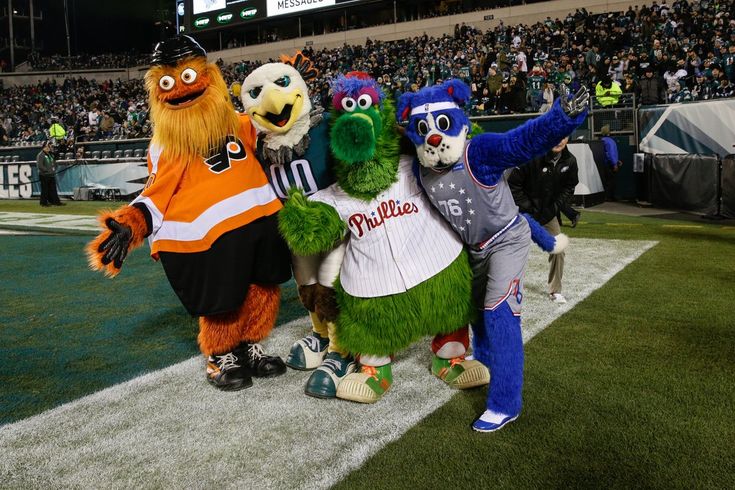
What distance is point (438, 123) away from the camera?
282 cm

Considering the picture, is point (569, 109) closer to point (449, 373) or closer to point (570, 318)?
point (449, 373)

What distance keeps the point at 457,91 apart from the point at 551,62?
15.9 metres

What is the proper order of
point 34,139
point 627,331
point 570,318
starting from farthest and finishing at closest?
point 34,139 → point 570,318 → point 627,331

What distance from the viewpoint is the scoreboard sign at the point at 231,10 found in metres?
30.7

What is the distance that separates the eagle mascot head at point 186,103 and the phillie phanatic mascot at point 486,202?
987 millimetres

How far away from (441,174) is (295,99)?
843 millimetres

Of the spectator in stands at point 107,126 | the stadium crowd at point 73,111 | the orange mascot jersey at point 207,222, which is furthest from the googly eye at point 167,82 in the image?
the spectator in stands at point 107,126

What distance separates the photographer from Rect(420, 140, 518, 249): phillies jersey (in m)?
2.87

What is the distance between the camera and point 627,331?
420 cm

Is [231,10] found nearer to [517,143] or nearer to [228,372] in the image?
[228,372]

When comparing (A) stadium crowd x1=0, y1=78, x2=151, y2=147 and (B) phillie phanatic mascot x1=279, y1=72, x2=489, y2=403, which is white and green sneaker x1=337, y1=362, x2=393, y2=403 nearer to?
(B) phillie phanatic mascot x1=279, y1=72, x2=489, y2=403

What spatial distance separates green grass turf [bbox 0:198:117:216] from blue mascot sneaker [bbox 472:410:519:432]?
12594mm

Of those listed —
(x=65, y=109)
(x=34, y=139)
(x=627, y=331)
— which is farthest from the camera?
(x=65, y=109)

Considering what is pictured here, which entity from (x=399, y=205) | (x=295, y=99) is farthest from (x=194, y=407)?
(x=295, y=99)
